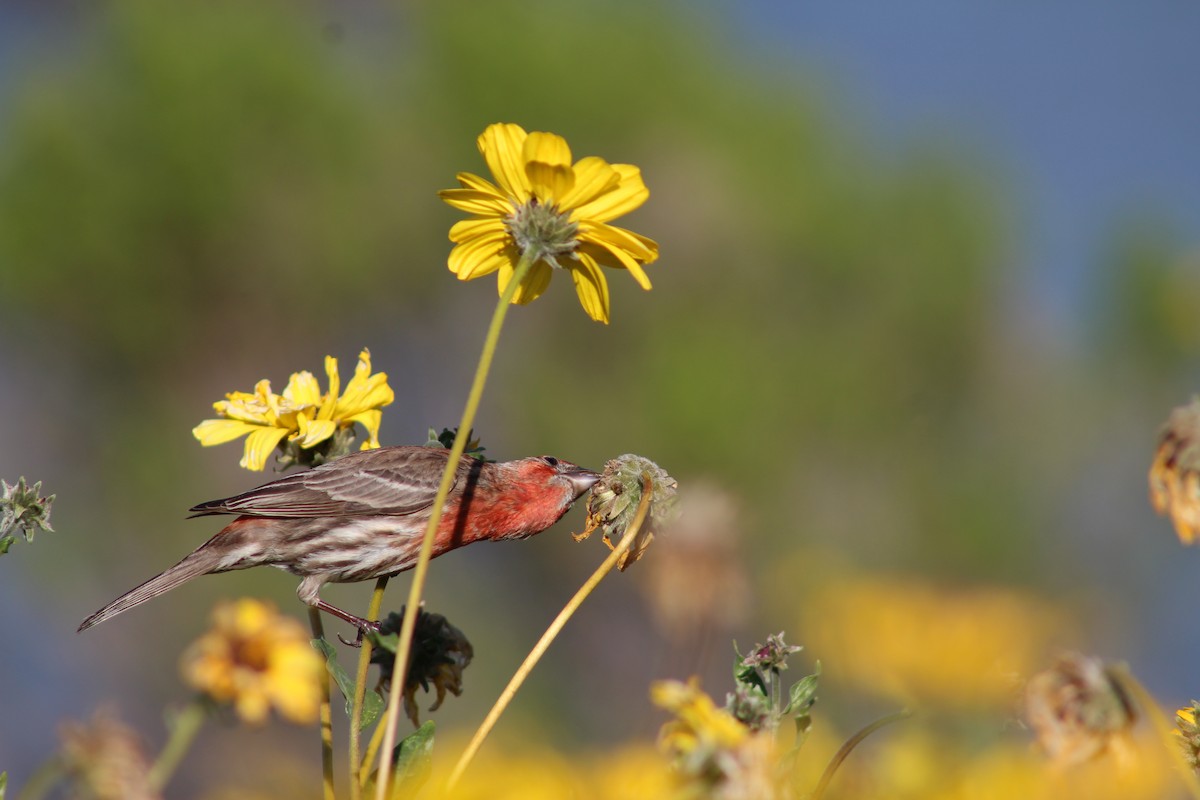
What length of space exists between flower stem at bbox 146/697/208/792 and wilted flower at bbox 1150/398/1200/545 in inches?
54.3

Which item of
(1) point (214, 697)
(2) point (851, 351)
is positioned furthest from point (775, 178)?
(1) point (214, 697)

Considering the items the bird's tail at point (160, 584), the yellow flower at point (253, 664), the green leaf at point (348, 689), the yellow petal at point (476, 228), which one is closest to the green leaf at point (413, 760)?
the green leaf at point (348, 689)

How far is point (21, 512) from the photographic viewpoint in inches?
74.6

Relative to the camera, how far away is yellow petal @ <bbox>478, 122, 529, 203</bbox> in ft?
6.40

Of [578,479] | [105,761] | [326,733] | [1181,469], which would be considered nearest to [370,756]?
[326,733]

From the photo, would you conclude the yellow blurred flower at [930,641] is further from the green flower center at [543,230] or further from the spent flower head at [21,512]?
the spent flower head at [21,512]

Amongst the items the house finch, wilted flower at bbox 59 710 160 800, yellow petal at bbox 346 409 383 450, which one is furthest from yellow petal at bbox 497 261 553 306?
the house finch

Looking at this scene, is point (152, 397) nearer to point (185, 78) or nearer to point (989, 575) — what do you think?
point (185, 78)

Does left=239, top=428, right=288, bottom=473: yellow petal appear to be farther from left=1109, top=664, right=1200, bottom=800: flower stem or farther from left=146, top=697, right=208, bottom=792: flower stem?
left=1109, top=664, right=1200, bottom=800: flower stem

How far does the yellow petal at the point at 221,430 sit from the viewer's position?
2242mm

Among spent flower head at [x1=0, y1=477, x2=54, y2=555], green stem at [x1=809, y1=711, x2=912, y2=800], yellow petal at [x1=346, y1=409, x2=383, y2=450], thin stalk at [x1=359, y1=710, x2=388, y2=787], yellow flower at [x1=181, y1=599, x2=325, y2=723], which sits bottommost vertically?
thin stalk at [x1=359, y1=710, x2=388, y2=787]

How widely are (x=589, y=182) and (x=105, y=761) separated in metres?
1.05

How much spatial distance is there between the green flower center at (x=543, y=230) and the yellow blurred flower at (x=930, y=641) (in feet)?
2.89

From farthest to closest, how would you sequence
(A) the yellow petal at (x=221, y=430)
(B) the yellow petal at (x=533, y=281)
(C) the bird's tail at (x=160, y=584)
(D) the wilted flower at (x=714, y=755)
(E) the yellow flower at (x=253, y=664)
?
(C) the bird's tail at (x=160, y=584) < (E) the yellow flower at (x=253, y=664) < (A) the yellow petal at (x=221, y=430) < (B) the yellow petal at (x=533, y=281) < (D) the wilted flower at (x=714, y=755)
